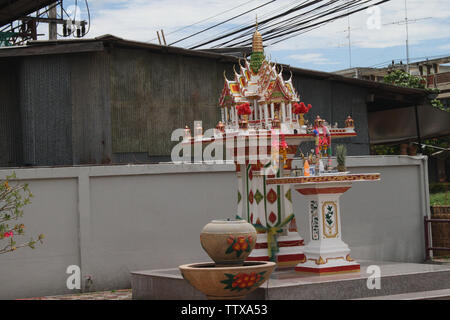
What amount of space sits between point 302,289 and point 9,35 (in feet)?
64.8

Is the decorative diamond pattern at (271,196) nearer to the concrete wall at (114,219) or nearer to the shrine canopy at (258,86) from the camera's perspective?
the shrine canopy at (258,86)

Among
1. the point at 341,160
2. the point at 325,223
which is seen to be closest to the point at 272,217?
the point at 325,223

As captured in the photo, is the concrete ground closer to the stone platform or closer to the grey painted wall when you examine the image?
the stone platform

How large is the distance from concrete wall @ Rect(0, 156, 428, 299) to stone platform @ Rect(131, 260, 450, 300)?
8.00ft

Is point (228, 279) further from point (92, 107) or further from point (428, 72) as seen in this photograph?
point (428, 72)

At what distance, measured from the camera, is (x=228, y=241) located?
11484 mm

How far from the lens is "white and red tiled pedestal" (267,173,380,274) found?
1420 centimetres

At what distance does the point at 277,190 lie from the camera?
15305 mm

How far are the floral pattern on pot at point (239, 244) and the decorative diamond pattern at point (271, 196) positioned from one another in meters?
3.64

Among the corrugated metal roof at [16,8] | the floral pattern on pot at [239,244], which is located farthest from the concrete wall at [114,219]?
the corrugated metal roof at [16,8]

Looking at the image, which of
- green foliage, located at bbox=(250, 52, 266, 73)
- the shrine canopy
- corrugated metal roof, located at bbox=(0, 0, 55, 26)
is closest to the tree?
corrugated metal roof, located at bbox=(0, 0, 55, 26)

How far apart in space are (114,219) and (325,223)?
5486mm
